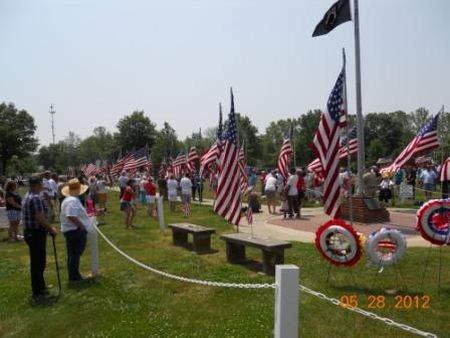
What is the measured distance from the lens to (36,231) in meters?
7.76

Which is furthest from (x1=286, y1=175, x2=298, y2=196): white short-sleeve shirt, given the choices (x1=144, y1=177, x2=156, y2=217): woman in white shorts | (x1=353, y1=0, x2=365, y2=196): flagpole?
(x1=144, y1=177, x2=156, y2=217): woman in white shorts

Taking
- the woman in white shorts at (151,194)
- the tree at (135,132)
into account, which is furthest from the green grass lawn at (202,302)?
the tree at (135,132)

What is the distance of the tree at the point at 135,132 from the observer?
301ft

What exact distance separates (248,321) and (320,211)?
12980 mm

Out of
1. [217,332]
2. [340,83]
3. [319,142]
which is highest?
[340,83]

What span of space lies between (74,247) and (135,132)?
85.5 m

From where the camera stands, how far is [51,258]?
11.1 m

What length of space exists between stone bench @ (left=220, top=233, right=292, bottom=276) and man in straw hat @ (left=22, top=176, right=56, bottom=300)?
3397 mm

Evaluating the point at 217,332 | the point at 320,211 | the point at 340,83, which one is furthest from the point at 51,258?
the point at 320,211

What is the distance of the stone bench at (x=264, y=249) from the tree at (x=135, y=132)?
83378 mm

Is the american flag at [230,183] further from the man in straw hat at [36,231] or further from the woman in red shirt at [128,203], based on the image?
the woman in red shirt at [128,203]

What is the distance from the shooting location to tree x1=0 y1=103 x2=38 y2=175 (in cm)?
6856

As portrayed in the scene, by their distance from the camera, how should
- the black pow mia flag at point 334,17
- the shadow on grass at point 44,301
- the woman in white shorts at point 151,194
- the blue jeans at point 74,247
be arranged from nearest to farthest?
the shadow on grass at point 44,301 → the blue jeans at point 74,247 → the black pow mia flag at point 334,17 → the woman in white shorts at point 151,194

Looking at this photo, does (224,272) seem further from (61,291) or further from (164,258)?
(61,291)
